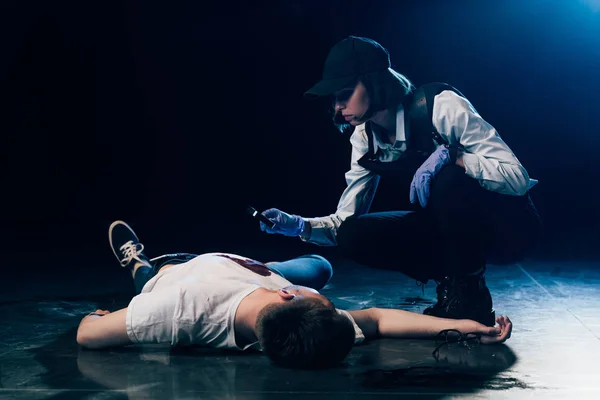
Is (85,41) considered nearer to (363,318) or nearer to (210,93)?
(210,93)

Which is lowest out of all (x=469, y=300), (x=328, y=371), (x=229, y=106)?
(x=328, y=371)

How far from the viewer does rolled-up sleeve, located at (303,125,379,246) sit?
8.97 ft

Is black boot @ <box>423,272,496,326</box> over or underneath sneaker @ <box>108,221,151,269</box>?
underneath

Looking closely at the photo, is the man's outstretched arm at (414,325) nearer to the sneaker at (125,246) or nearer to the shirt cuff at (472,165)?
the shirt cuff at (472,165)

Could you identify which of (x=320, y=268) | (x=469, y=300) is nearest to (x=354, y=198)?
(x=320, y=268)

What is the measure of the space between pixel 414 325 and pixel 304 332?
1.67 ft

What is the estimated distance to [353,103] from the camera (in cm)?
253

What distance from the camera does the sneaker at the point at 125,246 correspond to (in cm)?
262

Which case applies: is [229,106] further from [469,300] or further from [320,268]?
[469,300]

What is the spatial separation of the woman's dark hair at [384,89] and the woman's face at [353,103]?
0.02 metres

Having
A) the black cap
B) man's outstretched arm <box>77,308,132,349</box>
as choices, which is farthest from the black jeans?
man's outstretched arm <box>77,308,132,349</box>

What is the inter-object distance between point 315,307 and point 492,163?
0.85 m

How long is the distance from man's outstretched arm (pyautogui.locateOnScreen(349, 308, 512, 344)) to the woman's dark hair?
747mm

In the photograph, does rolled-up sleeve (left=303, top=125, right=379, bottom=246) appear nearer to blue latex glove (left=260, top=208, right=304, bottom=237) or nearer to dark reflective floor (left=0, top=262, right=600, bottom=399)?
blue latex glove (left=260, top=208, right=304, bottom=237)
